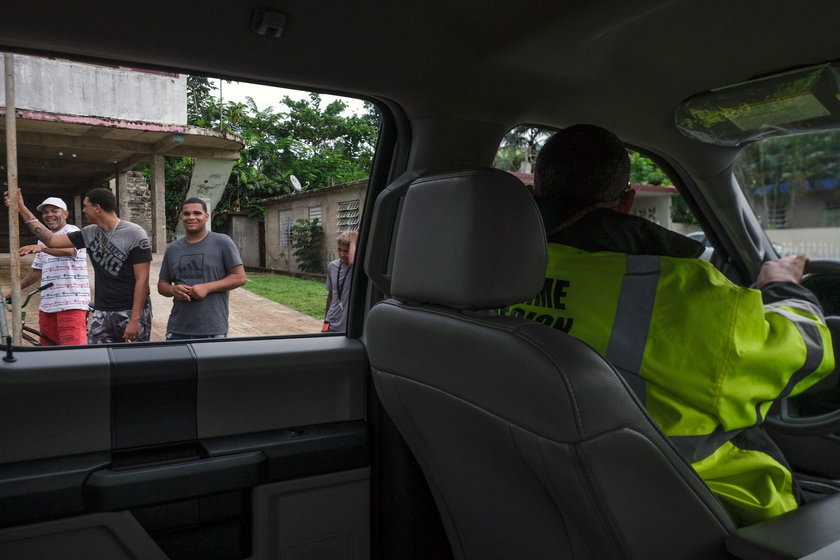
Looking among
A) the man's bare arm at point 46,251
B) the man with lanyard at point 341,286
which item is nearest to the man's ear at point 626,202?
the man with lanyard at point 341,286

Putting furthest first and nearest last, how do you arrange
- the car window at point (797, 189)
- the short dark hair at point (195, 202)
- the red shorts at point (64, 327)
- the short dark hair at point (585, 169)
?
1. the short dark hair at point (195, 202)
2. the car window at point (797, 189)
3. the red shorts at point (64, 327)
4. the short dark hair at point (585, 169)

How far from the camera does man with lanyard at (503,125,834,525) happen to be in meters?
1.29

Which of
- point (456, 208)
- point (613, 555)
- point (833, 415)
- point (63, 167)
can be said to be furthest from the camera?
point (63, 167)

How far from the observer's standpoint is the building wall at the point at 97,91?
76.0 inches

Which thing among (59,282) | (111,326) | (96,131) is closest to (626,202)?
(96,131)

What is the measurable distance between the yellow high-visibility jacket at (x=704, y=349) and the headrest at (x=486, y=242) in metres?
0.17

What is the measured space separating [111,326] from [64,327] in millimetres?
293

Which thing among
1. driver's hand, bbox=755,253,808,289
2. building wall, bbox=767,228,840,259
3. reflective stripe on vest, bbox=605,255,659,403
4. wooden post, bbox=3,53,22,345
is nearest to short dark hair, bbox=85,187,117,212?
wooden post, bbox=3,53,22,345

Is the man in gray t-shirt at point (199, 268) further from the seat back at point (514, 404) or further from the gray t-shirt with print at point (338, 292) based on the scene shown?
the seat back at point (514, 404)

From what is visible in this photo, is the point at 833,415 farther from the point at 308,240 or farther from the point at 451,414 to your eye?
the point at 308,240

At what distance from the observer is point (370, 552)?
2.21 m

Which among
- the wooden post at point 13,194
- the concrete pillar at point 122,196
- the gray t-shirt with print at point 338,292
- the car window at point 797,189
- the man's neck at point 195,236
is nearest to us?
the wooden post at point 13,194

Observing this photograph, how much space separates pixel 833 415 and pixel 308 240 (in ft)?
6.61

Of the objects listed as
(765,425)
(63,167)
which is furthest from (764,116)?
(63,167)
